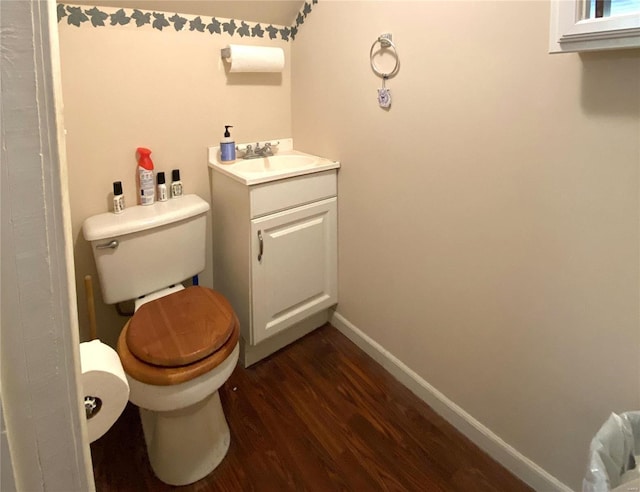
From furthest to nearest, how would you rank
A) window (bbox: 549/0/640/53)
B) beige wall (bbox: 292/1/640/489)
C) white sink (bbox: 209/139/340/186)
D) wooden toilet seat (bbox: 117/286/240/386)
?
white sink (bbox: 209/139/340/186)
wooden toilet seat (bbox: 117/286/240/386)
beige wall (bbox: 292/1/640/489)
window (bbox: 549/0/640/53)

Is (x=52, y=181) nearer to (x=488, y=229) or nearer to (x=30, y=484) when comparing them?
(x=30, y=484)

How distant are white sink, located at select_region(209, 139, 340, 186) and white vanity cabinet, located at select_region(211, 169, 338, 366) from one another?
0.09 feet

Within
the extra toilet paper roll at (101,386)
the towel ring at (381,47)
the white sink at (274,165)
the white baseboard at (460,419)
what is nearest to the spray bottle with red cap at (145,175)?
the white sink at (274,165)

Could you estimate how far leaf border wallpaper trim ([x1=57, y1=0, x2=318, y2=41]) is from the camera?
1.53m

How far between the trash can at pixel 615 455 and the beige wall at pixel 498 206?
0.38ft

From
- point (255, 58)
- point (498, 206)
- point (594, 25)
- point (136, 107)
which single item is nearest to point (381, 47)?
point (255, 58)

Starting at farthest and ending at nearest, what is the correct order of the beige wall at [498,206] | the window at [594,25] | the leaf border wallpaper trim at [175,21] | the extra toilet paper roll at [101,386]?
1. the leaf border wallpaper trim at [175,21]
2. the beige wall at [498,206]
3. the window at [594,25]
4. the extra toilet paper roll at [101,386]

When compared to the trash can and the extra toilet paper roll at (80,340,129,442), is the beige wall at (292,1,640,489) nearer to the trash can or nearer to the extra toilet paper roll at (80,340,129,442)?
the trash can

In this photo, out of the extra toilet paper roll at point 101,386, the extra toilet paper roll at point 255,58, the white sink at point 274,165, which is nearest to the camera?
the extra toilet paper roll at point 101,386

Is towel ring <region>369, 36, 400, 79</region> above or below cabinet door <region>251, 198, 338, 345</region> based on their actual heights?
above

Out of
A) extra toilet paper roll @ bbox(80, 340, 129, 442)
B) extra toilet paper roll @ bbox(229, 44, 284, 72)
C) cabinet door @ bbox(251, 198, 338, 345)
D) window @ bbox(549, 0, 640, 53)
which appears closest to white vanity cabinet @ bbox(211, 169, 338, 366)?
cabinet door @ bbox(251, 198, 338, 345)

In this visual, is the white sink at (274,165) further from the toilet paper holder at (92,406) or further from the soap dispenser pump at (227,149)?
the toilet paper holder at (92,406)

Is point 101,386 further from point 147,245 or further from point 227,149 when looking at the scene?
point 227,149

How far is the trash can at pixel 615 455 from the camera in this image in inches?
37.3
